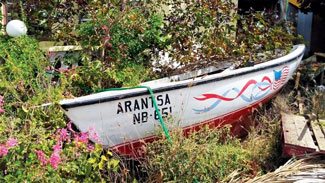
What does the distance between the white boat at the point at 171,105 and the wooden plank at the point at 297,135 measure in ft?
1.71

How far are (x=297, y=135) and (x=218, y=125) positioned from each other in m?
0.92

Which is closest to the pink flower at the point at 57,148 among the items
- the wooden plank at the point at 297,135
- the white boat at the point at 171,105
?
the white boat at the point at 171,105

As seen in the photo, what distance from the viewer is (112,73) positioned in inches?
194

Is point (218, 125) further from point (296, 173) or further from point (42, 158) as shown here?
point (42, 158)

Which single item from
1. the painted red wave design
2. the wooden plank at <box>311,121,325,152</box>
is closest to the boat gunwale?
the painted red wave design

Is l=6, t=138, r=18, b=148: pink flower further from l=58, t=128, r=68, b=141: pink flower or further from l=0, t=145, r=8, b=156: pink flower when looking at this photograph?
l=58, t=128, r=68, b=141: pink flower

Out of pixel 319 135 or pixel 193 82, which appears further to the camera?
pixel 319 135

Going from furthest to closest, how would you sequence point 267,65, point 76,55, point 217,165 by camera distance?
point 267,65, point 76,55, point 217,165

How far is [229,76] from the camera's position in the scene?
529cm

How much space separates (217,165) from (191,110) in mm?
923

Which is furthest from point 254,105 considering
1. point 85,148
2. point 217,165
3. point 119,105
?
point 85,148

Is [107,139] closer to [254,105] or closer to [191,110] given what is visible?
[191,110]

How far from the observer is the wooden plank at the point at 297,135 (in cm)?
479

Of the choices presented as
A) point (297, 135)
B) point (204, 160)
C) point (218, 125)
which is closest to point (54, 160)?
point (204, 160)
